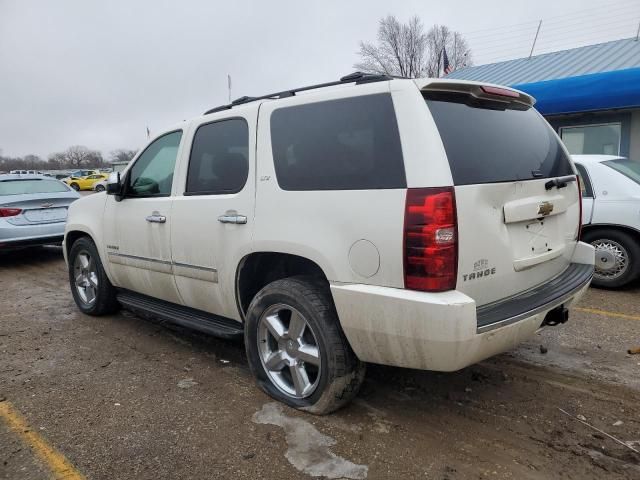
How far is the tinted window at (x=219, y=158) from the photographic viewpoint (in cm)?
344

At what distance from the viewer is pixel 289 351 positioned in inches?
125

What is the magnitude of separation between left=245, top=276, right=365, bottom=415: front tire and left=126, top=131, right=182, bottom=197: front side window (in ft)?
4.83

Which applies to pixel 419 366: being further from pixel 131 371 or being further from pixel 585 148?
pixel 585 148

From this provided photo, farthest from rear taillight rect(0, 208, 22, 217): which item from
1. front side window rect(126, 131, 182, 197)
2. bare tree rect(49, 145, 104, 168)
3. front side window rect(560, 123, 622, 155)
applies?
bare tree rect(49, 145, 104, 168)

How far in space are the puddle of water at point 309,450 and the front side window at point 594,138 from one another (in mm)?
9889

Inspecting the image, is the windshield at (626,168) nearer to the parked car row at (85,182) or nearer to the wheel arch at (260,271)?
the wheel arch at (260,271)

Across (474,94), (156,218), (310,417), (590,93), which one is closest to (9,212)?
(156,218)

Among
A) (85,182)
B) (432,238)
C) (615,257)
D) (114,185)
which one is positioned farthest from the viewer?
(85,182)

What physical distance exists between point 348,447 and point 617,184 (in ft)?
15.8

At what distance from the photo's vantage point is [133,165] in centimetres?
453

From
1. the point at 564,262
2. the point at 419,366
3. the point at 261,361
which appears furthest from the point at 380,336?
the point at 564,262

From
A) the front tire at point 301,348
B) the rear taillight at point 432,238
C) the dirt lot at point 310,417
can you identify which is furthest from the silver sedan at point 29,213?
the rear taillight at point 432,238

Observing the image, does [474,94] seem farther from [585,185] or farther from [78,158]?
[78,158]

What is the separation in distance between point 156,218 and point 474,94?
2566 millimetres
